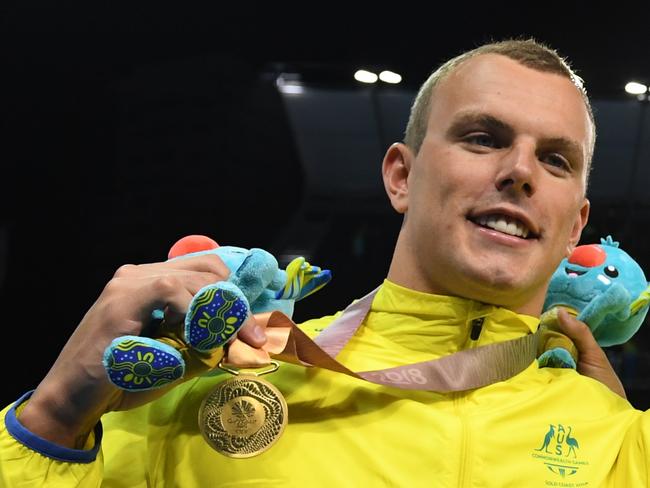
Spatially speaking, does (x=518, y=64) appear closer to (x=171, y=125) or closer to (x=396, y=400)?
(x=396, y=400)

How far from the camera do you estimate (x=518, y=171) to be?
1.13 metres

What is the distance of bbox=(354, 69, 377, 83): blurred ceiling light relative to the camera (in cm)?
255

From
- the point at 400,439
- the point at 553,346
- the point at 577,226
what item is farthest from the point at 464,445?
the point at 577,226

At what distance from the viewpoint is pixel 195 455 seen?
3.46ft

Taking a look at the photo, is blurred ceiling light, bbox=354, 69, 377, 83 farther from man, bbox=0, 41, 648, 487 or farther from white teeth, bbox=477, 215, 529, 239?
white teeth, bbox=477, 215, 529, 239

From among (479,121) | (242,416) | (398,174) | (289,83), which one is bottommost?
(289,83)

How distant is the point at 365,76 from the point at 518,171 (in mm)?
1489

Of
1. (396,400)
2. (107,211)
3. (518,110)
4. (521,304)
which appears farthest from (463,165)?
(107,211)

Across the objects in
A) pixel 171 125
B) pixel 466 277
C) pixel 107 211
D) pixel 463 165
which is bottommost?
pixel 107 211

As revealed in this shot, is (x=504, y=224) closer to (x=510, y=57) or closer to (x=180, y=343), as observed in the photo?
(x=510, y=57)

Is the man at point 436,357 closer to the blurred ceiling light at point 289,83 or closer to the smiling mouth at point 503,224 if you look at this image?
the smiling mouth at point 503,224

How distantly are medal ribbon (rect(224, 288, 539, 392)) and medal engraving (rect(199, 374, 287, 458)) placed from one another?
5cm

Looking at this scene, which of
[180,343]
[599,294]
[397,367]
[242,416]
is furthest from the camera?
[599,294]

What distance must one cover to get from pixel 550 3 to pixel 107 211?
143cm
